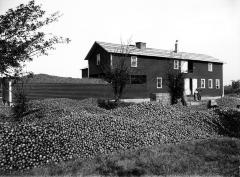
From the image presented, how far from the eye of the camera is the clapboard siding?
1070 inches

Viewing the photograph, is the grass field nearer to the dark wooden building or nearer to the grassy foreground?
the grassy foreground

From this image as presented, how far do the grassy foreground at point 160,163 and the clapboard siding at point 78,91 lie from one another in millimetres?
18785

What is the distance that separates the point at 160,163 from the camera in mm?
7148

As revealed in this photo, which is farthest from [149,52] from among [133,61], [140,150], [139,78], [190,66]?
[140,150]

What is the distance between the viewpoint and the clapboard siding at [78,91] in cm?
2717

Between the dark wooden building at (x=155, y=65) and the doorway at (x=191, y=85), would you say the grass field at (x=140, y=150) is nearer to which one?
the dark wooden building at (x=155, y=65)

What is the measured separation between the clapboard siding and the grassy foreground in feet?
61.6

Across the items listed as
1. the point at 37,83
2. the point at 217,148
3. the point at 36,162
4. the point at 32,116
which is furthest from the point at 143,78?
the point at 36,162

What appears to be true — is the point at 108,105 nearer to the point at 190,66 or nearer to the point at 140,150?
the point at 140,150

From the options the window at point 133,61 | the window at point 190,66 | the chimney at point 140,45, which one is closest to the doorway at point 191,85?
the window at point 190,66

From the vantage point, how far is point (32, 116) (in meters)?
12.6

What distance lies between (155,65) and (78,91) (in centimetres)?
1237

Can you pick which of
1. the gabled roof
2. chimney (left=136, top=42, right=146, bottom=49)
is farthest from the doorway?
chimney (left=136, top=42, right=146, bottom=49)

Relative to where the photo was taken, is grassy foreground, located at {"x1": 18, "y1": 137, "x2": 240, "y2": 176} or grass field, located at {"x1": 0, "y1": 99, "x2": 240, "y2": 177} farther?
grass field, located at {"x1": 0, "y1": 99, "x2": 240, "y2": 177}
